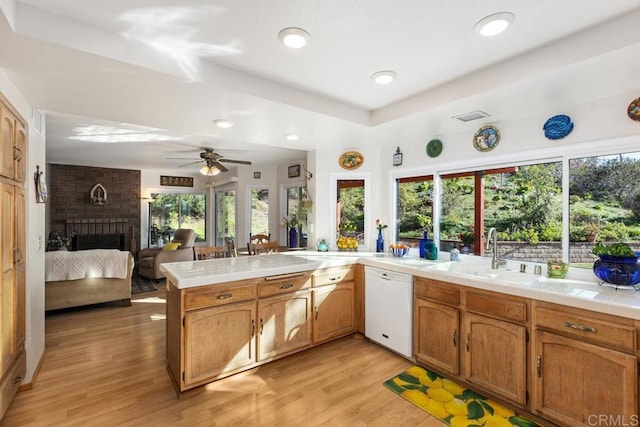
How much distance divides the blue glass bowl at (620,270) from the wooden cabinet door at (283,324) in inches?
87.7

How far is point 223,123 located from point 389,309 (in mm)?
2368

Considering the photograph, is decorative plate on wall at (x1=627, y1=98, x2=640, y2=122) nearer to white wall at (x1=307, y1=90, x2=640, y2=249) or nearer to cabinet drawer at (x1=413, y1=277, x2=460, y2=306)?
white wall at (x1=307, y1=90, x2=640, y2=249)

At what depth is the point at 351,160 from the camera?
3994 mm

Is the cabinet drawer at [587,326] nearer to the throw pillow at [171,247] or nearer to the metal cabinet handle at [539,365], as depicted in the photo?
the metal cabinet handle at [539,365]

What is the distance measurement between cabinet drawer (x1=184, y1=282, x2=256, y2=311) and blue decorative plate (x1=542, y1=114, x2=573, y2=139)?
2.75 m

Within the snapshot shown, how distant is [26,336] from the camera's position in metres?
2.27

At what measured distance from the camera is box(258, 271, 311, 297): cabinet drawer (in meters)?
2.58

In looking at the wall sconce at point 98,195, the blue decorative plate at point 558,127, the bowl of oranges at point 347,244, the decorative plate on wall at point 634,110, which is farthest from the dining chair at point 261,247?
the wall sconce at point 98,195

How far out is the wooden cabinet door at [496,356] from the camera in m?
2.01

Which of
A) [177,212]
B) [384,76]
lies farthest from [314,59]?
[177,212]

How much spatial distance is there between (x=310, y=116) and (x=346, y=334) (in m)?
2.22

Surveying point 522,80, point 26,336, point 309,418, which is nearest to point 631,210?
point 522,80

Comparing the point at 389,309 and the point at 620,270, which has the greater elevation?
the point at 620,270

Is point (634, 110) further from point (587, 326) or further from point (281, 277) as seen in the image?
point (281, 277)
